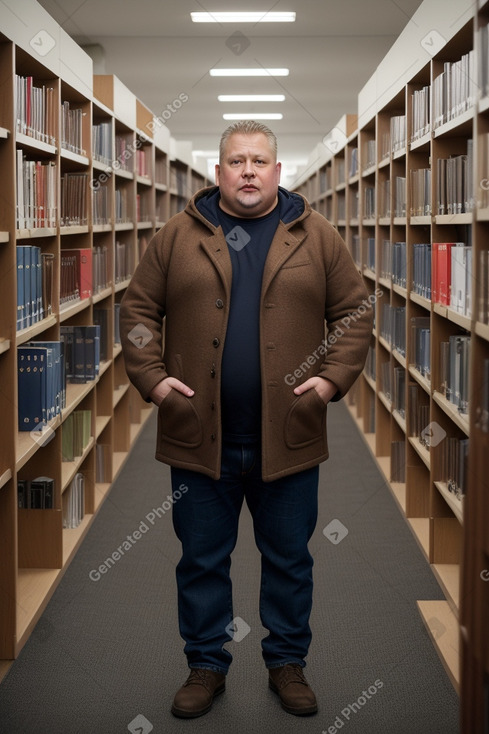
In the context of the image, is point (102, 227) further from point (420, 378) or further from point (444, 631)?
point (444, 631)

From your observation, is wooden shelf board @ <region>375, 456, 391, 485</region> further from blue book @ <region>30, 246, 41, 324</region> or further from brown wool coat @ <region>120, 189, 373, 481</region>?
brown wool coat @ <region>120, 189, 373, 481</region>

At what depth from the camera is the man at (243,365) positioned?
264 cm

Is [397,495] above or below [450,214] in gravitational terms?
below

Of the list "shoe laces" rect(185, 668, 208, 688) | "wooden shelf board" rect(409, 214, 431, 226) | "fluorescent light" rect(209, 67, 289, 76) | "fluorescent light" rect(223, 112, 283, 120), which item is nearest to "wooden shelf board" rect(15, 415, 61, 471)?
"shoe laces" rect(185, 668, 208, 688)

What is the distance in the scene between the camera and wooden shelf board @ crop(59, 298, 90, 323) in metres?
4.15

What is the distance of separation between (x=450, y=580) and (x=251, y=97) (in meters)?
10.0

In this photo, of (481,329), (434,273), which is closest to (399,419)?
(434,273)

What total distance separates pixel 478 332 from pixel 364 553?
8.50ft

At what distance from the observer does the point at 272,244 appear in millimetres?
2654

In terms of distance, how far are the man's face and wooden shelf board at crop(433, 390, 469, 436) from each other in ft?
Answer: 4.19

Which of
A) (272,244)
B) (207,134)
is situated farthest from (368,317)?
(207,134)

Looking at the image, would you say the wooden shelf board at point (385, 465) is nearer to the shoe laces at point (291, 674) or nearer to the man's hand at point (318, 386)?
the shoe laces at point (291, 674)

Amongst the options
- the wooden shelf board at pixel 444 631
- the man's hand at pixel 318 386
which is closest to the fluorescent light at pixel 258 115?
the wooden shelf board at pixel 444 631

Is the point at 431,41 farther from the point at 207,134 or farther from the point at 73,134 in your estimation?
the point at 207,134
